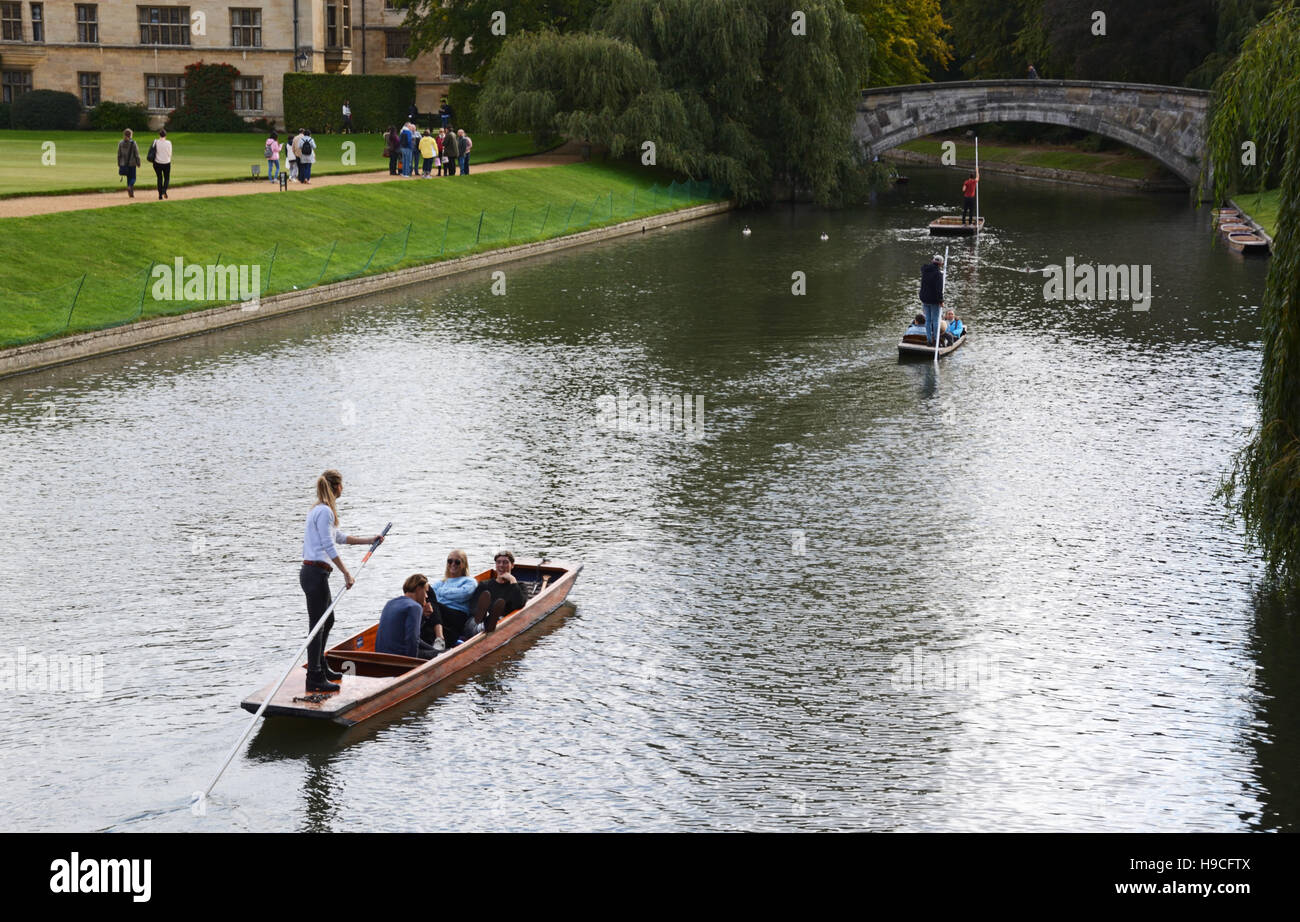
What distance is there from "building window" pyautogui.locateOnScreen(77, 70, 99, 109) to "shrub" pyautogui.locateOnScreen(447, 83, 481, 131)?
59.1 feet

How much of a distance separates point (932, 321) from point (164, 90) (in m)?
59.7

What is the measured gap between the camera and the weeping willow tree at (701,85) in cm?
6006

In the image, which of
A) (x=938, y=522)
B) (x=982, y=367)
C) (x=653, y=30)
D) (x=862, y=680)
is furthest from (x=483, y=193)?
(x=862, y=680)

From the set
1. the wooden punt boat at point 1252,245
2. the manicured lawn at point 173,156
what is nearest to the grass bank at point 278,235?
the manicured lawn at point 173,156

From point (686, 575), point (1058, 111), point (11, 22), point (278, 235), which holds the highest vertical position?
point (11, 22)

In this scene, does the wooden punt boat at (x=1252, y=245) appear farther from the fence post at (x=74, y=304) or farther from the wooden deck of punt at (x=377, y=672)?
the wooden deck of punt at (x=377, y=672)

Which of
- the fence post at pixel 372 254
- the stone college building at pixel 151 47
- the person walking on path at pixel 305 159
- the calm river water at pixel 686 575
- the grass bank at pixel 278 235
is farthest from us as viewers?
the stone college building at pixel 151 47

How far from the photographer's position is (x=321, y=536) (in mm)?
14242

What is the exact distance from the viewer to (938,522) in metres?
20.3

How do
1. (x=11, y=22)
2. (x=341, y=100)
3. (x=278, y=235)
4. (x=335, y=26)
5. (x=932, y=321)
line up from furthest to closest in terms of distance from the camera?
(x=335, y=26), (x=341, y=100), (x=11, y=22), (x=278, y=235), (x=932, y=321)

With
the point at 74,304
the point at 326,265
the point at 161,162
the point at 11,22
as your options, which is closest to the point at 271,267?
the point at 326,265

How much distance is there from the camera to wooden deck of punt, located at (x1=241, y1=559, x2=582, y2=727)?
1395 cm

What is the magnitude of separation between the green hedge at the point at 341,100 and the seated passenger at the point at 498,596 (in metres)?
67.9

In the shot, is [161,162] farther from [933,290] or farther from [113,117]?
[113,117]
